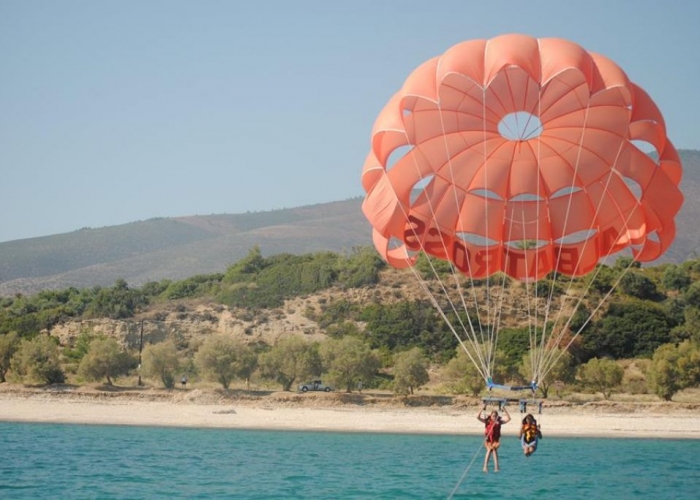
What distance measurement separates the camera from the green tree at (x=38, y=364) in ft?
165

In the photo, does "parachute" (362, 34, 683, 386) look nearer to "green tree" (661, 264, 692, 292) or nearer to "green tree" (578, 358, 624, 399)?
"green tree" (578, 358, 624, 399)

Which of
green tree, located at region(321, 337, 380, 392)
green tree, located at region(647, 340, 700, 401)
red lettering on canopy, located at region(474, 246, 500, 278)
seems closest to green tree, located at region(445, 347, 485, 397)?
green tree, located at region(321, 337, 380, 392)

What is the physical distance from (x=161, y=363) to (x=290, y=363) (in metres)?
6.98

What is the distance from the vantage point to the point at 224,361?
5044 cm

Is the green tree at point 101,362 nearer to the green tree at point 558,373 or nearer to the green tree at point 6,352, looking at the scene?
the green tree at point 6,352

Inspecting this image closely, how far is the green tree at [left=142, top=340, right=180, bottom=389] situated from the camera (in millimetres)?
51625

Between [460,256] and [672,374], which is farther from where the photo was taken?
[672,374]

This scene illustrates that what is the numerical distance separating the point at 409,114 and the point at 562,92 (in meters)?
3.39

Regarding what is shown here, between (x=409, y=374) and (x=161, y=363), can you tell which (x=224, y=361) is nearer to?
(x=161, y=363)

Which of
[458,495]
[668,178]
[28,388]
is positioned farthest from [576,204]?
[28,388]

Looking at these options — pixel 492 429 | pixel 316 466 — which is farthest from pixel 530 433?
pixel 316 466

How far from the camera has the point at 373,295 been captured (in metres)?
69.6

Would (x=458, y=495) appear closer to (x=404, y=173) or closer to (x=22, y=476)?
(x=404, y=173)

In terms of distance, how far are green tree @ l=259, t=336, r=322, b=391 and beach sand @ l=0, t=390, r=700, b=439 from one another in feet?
7.88
